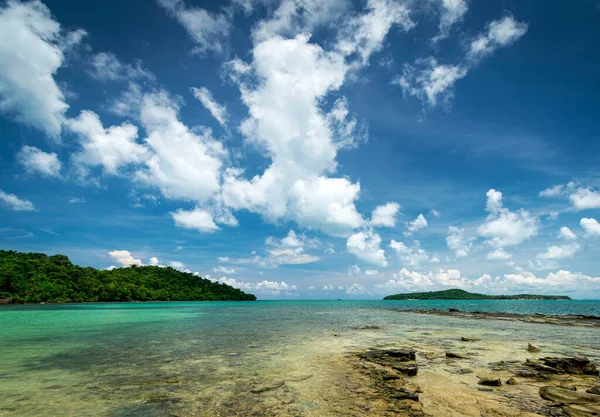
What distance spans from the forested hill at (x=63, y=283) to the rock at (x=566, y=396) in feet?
446

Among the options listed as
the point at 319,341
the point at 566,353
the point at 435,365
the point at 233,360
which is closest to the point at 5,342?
the point at 233,360

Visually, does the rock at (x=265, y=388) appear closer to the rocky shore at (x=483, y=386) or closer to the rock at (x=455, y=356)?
the rocky shore at (x=483, y=386)

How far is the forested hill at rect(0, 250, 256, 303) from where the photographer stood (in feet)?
341

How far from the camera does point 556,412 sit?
8805mm

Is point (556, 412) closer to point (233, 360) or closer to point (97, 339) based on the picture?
point (233, 360)

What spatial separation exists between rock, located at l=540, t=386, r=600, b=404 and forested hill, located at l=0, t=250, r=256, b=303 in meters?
136

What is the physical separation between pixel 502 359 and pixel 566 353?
6.22 metres

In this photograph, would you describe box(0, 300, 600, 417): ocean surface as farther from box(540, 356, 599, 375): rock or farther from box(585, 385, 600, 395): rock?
box(585, 385, 600, 395): rock

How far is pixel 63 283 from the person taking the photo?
405 feet

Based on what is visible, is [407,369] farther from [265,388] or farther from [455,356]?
[265,388]

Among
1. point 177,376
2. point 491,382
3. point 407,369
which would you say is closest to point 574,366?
point 491,382

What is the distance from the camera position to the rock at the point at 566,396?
367 inches

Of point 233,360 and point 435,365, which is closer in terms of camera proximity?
point 435,365

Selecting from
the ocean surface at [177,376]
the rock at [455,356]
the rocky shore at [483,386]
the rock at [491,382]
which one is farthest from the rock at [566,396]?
the ocean surface at [177,376]
